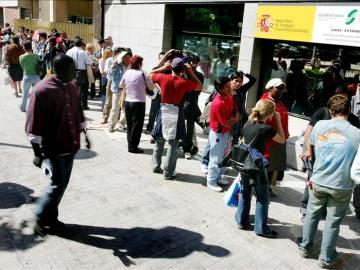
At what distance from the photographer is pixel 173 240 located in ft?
13.8

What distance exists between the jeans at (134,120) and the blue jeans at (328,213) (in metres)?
3.79

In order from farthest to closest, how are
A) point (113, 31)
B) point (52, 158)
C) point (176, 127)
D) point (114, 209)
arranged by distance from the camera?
1. point (113, 31)
2. point (176, 127)
3. point (114, 209)
4. point (52, 158)

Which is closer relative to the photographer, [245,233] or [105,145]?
[245,233]

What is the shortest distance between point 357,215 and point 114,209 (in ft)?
10.4

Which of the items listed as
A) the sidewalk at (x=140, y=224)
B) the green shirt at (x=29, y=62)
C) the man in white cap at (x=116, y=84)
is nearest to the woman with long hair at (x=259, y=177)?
the sidewalk at (x=140, y=224)

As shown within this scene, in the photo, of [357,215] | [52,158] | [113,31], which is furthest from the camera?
[113,31]

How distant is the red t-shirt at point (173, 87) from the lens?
5.58m

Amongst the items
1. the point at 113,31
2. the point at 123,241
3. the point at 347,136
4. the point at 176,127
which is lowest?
the point at 123,241

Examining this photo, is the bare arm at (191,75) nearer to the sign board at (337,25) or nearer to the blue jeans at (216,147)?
the blue jeans at (216,147)

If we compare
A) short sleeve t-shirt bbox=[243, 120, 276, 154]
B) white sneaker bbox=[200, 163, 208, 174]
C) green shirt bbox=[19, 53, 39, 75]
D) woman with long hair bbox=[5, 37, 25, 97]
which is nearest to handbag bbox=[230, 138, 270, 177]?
short sleeve t-shirt bbox=[243, 120, 276, 154]

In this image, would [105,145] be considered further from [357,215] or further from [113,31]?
[113,31]

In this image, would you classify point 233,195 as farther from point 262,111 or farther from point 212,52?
point 212,52

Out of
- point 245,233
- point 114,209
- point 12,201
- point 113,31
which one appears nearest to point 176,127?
point 114,209

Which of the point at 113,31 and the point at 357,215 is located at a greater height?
the point at 113,31
